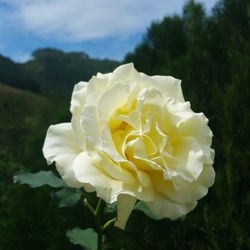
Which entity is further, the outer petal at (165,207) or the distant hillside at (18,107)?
the distant hillside at (18,107)

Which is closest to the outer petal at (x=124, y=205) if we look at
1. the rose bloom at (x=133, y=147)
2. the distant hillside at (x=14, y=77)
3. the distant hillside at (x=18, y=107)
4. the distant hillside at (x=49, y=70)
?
the rose bloom at (x=133, y=147)

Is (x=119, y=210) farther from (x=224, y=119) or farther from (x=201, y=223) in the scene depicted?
(x=224, y=119)

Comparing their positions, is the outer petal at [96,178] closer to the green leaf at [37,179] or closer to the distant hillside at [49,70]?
the green leaf at [37,179]

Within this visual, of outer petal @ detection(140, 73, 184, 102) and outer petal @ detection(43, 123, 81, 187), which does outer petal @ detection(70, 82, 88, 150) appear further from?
outer petal @ detection(140, 73, 184, 102)

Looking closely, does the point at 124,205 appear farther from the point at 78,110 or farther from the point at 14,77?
the point at 14,77

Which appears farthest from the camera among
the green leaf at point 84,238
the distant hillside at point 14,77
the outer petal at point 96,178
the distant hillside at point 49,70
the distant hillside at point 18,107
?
the distant hillside at point 49,70

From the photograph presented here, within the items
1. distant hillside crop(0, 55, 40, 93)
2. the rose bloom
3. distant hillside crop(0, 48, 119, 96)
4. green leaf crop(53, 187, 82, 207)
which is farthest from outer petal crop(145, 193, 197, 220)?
distant hillside crop(0, 55, 40, 93)

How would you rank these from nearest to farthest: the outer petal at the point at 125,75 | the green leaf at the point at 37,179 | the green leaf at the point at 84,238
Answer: the outer petal at the point at 125,75
the green leaf at the point at 37,179
the green leaf at the point at 84,238
